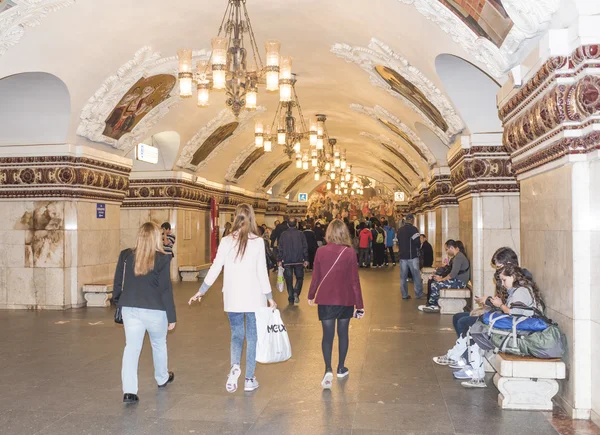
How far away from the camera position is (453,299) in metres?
9.73

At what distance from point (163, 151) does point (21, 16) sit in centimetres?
837

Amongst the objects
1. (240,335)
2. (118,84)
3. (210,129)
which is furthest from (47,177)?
(240,335)

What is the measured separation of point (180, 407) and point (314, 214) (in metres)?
35.6

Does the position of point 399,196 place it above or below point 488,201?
above

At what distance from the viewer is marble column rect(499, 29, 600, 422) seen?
4172mm

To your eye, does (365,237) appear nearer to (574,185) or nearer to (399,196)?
(399,196)

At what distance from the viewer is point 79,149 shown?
10.8 meters

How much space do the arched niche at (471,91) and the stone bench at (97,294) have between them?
687cm

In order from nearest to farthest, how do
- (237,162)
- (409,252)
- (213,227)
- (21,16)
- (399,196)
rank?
1. (21,16)
2. (409,252)
3. (213,227)
4. (237,162)
5. (399,196)

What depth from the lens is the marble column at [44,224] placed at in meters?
10.6

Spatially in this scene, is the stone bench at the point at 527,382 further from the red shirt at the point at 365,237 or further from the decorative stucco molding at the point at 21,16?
the red shirt at the point at 365,237

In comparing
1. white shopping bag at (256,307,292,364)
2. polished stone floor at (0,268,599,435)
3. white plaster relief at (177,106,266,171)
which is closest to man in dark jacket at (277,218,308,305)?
polished stone floor at (0,268,599,435)

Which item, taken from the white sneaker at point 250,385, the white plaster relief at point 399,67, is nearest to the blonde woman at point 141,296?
the white sneaker at point 250,385

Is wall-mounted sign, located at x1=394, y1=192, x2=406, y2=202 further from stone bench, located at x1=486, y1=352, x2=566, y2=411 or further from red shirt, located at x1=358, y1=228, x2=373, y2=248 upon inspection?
stone bench, located at x1=486, y1=352, x2=566, y2=411
